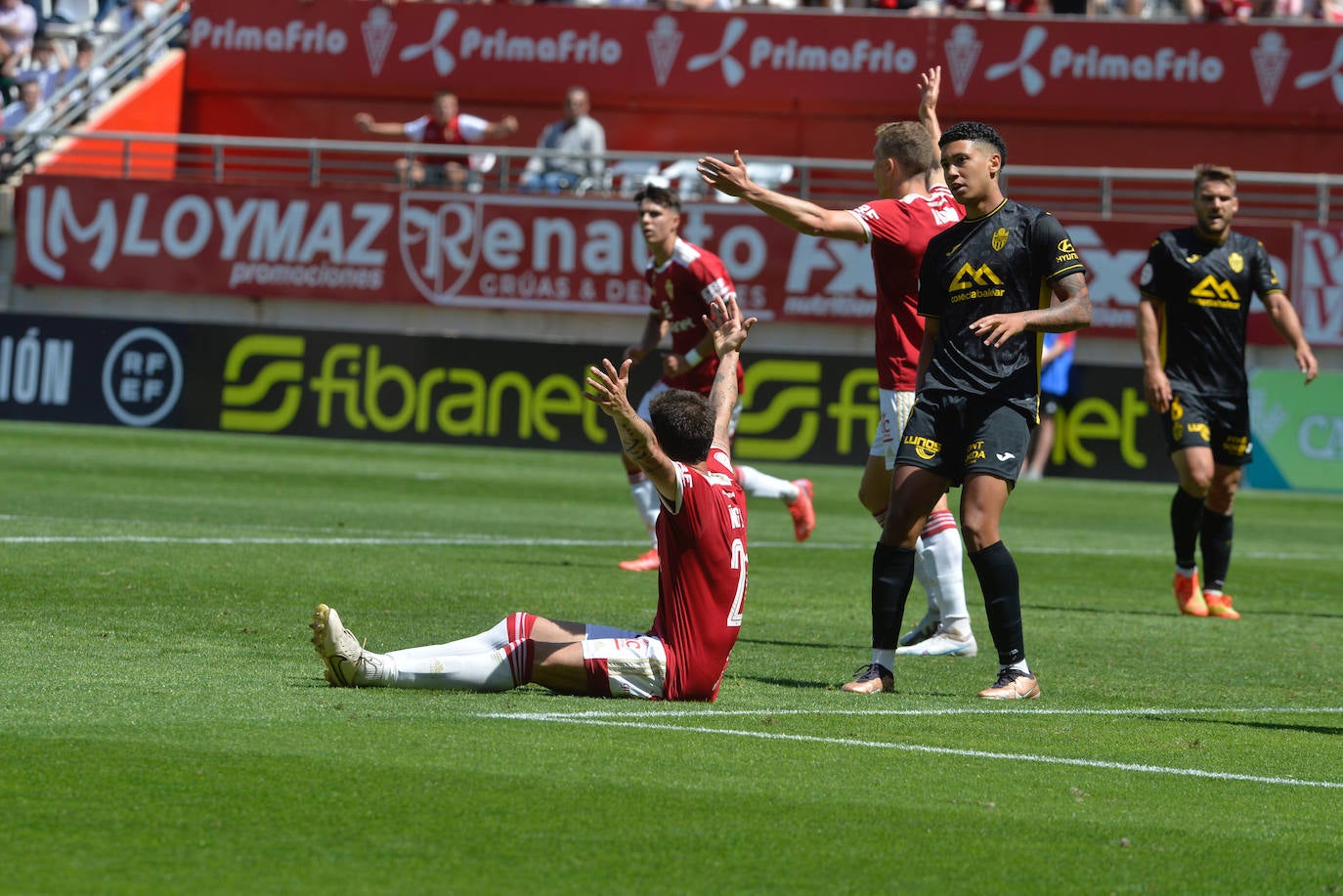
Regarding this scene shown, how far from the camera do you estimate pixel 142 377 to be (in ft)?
81.6

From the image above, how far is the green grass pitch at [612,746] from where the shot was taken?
16.1ft

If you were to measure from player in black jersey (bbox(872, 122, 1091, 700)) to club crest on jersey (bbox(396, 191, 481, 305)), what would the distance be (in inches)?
767

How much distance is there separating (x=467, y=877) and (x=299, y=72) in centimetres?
2912

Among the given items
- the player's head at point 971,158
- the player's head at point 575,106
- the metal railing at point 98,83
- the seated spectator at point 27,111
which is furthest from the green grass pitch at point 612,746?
the seated spectator at point 27,111

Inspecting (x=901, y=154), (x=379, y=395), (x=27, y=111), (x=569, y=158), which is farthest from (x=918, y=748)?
(x=27, y=111)

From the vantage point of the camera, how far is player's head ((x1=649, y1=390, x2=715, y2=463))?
733 centimetres

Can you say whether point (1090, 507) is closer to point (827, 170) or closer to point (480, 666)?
point (827, 170)

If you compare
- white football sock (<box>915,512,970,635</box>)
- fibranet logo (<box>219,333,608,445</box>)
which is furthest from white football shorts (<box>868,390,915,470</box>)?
fibranet logo (<box>219,333,608,445</box>)

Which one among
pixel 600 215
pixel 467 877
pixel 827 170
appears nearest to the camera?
pixel 467 877

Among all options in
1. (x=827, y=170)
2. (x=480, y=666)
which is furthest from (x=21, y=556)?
(x=827, y=170)

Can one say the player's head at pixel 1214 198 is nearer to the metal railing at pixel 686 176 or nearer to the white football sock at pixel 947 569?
the white football sock at pixel 947 569

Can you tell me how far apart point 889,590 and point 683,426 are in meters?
1.36

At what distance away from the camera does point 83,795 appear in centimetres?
529

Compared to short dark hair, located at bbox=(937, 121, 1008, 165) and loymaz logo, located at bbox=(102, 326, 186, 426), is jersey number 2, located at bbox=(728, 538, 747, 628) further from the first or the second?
loymaz logo, located at bbox=(102, 326, 186, 426)
